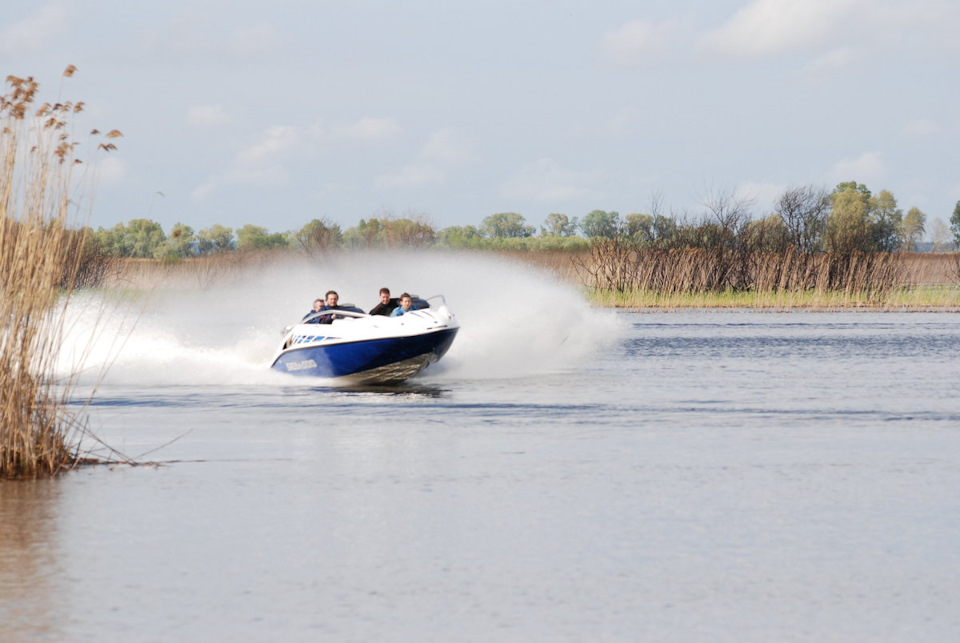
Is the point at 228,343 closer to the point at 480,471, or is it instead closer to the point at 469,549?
the point at 480,471

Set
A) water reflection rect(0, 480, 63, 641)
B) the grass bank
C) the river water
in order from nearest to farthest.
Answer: water reflection rect(0, 480, 63, 641) → the river water → the grass bank

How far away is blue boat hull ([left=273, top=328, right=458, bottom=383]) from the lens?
2581 cm

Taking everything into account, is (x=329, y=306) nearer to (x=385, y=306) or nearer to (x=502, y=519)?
(x=385, y=306)

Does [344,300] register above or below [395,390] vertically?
above

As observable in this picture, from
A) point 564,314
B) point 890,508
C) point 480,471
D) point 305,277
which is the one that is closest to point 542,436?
point 480,471

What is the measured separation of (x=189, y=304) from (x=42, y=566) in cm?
6504

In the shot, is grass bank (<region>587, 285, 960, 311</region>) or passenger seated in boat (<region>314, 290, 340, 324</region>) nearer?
passenger seated in boat (<region>314, 290, 340, 324</region>)

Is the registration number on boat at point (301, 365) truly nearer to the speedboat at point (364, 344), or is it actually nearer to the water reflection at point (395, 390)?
the speedboat at point (364, 344)

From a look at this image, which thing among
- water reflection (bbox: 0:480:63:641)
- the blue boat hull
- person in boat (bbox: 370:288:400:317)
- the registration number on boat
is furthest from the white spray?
person in boat (bbox: 370:288:400:317)

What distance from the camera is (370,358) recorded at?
84.9ft

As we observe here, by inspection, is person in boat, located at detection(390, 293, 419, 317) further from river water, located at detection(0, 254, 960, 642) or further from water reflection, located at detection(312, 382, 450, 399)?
river water, located at detection(0, 254, 960, 642)

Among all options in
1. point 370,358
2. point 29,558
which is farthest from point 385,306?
point 29,558

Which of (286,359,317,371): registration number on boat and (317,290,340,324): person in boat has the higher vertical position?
(317,290,340,324): person in boat

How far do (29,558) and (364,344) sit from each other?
1632 centimetres
